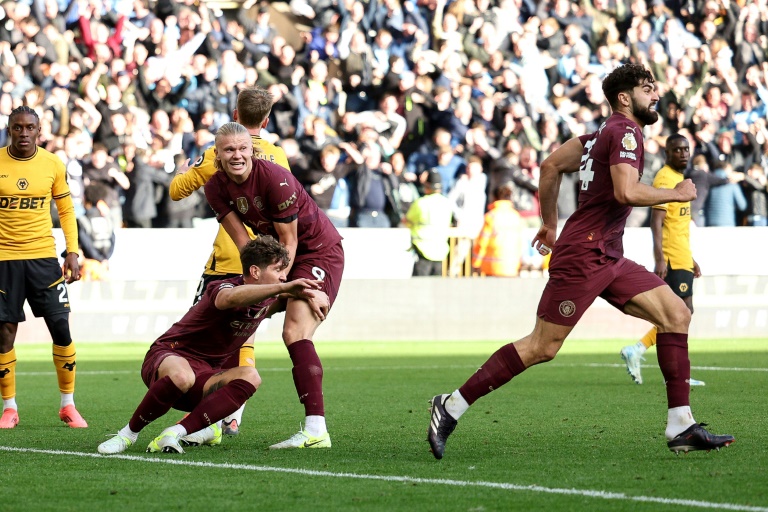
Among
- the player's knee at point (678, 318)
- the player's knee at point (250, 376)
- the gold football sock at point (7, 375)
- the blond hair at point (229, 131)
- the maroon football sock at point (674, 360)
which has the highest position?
the blond hair at point (229, 131)

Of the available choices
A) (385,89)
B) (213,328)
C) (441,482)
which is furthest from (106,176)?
(441,482)

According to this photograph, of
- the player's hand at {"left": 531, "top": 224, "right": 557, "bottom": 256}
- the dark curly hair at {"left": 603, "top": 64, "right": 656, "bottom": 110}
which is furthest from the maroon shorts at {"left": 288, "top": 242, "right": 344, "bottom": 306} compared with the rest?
the dark curly hair at {"left": 603, "top": 64, "right": 656, "bottom": 110}

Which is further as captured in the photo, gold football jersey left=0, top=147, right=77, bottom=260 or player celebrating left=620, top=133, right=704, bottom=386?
player celebrating left=620, top=133, right=704, bottom=386

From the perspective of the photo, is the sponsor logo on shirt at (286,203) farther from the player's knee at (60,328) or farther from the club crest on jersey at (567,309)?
the player's knee at (60,328)

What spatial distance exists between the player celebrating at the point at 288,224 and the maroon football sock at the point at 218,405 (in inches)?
14.8

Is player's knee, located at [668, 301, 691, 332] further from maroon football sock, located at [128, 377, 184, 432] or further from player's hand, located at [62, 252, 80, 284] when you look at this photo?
player's hand, located at [62, 252, 80, 284]

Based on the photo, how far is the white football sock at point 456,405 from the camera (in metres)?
7.09

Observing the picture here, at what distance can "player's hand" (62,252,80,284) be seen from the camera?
9.46 meters

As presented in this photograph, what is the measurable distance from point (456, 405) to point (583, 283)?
925 millimetres

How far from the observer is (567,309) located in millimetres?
7090

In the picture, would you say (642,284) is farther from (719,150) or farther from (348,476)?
(719,150)

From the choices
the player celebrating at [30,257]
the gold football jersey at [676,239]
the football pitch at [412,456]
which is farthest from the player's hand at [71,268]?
the gold football jersey at [676,239]

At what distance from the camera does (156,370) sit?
24.5 feet

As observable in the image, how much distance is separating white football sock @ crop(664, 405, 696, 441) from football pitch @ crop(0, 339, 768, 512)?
128mm
